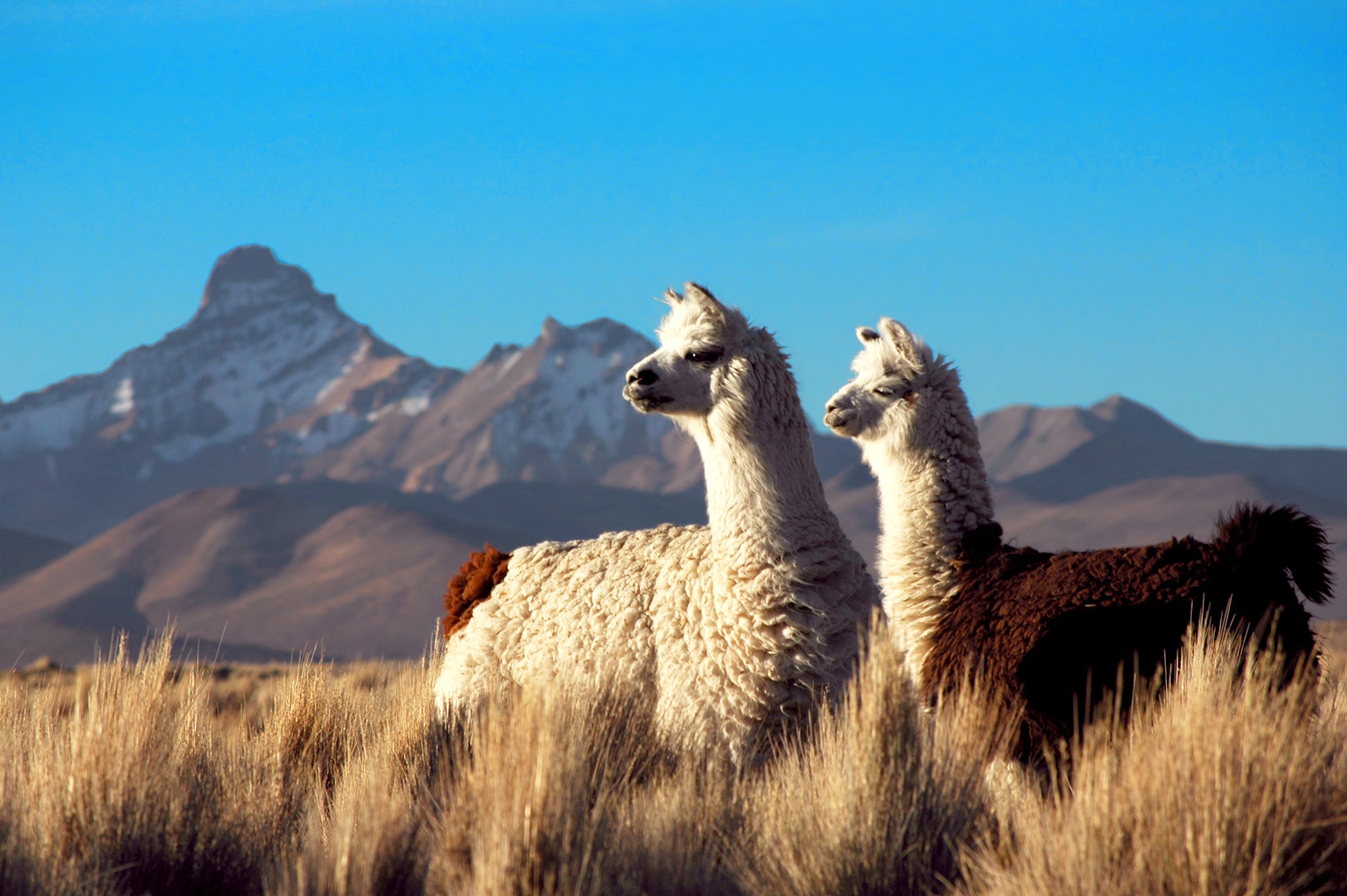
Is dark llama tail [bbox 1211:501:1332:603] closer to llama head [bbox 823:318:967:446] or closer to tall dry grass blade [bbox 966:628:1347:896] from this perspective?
tall dry grass blade [bbox 966:628:1347:896]

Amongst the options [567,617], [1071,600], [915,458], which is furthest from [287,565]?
[1071,600]

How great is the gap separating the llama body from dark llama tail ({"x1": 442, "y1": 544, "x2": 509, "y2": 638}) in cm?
223

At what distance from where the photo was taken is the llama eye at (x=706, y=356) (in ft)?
18.0

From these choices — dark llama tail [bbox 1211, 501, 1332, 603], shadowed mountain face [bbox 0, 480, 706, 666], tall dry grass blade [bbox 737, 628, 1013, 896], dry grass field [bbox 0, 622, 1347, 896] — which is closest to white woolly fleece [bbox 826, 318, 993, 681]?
dry grass field [bbox 0, 622, 1347, 896]

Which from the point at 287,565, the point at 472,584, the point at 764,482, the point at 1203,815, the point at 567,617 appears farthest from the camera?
the point at 287,565

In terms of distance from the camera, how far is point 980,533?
220 inches

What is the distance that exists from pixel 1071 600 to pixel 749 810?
147cm

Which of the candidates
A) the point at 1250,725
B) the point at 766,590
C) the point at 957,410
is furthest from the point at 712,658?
the point at 1250,725

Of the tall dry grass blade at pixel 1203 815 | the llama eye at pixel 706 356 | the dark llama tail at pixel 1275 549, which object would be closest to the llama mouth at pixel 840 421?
the llama eye at pixel 706 356

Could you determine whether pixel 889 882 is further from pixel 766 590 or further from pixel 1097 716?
pixel 766 590

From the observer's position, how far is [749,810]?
4.57 meters

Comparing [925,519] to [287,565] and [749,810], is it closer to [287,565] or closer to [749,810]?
[749,810]

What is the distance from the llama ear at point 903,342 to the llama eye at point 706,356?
1046mm

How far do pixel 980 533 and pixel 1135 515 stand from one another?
17451 centimetres
